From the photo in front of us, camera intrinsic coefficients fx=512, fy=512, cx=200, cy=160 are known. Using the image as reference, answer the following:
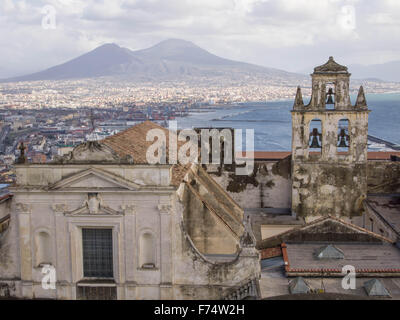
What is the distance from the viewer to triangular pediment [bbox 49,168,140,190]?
1446 cm

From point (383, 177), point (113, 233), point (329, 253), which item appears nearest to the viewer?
point (113, 233)

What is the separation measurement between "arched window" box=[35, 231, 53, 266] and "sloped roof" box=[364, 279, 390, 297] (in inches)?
355

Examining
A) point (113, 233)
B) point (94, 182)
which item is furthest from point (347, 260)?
point (94, 182)

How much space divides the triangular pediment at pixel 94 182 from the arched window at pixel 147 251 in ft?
5.13

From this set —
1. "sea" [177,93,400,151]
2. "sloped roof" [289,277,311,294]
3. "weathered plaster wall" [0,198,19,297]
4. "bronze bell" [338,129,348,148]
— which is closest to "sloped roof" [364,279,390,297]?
"sloped roof" [289,277,311,294]

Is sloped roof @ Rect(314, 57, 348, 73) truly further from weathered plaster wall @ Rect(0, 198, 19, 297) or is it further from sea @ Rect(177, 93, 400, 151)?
sea @ Rect(177, 93, 400, 151)

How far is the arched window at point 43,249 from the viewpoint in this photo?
15148 millimetres

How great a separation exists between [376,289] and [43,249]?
9.48 meters

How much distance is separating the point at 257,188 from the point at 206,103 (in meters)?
158

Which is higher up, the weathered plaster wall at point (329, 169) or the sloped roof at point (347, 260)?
the weathered plaster wall at point (329, 169)

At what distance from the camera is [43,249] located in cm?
1524
